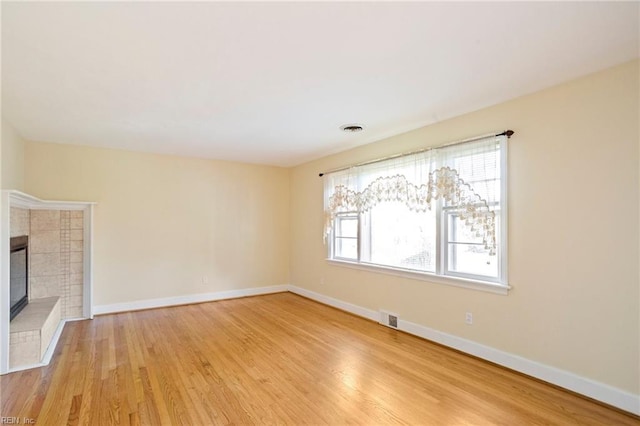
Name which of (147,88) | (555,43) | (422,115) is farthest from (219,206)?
(555,43)

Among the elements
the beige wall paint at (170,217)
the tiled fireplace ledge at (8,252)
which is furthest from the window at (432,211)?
the tiled fireplace ledge at (8,252)

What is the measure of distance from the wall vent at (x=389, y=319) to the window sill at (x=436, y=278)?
20.5 inches

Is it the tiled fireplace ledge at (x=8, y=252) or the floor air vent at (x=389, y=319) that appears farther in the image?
the floor air vent at (x=389, y=319)

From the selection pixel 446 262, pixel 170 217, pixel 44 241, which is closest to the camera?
pixel 446 262

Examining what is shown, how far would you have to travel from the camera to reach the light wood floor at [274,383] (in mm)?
2297

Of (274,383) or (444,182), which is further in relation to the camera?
(444,182)

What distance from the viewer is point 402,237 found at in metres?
4.20

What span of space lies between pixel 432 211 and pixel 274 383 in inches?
97.7

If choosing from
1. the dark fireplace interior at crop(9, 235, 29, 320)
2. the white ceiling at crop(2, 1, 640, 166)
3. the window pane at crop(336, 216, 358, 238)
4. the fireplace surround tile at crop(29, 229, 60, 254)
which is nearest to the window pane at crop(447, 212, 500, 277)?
the white ceiling at crop(2, 1, 640, 166)

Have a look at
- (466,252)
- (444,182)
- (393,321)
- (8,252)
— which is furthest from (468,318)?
(8,252)

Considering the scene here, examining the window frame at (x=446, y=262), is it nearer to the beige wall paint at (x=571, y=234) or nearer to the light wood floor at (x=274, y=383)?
the beige wall paint at (x=571, y=234)

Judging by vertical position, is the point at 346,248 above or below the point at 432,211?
below

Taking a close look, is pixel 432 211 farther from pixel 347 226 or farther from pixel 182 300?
pixel 182 300

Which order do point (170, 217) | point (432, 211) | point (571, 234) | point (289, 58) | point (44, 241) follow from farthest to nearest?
point (170, 217)
point (44, 241)
point (432, 211)
point (571, 234)
point (289, 58)
